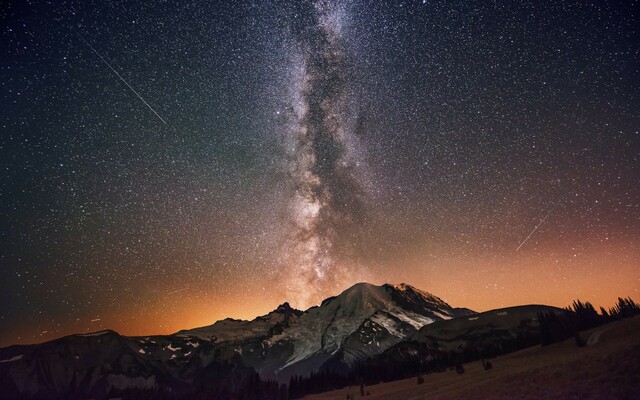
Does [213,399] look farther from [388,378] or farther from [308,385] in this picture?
[388,378]

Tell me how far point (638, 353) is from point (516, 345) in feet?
327

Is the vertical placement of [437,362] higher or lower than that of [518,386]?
higher

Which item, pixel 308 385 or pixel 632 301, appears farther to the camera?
pixel 308 385

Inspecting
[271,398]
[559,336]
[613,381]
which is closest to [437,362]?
[559,336]

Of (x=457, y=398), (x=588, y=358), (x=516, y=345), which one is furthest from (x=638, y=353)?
(x=516, y=345)

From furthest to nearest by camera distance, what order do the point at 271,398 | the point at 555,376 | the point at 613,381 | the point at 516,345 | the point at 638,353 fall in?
the point at 271,398 → the point at 516,345 → the point at 555,376 → the point at 638,353 → the point at 613,381

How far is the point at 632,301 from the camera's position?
109 m

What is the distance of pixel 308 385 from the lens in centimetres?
15500

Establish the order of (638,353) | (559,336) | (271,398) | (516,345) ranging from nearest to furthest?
1. (638,353)
2. (559,336)
3. (516,345)
4. (271,398)

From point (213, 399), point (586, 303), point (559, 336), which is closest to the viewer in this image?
point (559, 336)

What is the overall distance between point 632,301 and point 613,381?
109513mm

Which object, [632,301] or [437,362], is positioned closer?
[632,301]

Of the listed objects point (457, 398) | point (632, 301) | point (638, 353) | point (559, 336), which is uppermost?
point (632, 301)

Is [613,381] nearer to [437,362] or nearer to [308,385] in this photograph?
[437,362]
